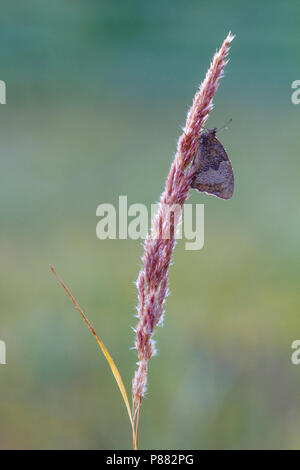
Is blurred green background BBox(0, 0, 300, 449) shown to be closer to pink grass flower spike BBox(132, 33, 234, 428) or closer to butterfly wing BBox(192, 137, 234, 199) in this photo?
pink grass flower spike BBox(132, 33, 234, 428)

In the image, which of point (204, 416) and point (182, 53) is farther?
point (182, 53)

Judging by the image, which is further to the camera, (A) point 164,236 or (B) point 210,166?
(B) point 210,166

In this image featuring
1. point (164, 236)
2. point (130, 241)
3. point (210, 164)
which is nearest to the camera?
point (164, 236)

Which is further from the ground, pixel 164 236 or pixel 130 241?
pixel 130 241

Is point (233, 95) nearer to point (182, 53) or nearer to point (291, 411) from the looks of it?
point (182, 53)

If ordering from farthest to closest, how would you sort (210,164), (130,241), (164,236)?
(130,241) → (210,164) → (164,236)

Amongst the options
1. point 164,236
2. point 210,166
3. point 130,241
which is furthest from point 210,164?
point 130,241

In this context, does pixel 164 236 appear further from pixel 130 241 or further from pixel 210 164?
pixel 130 241
